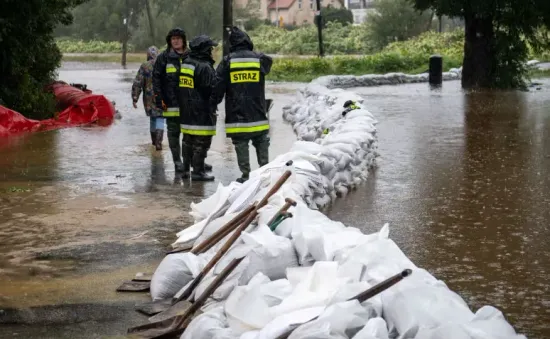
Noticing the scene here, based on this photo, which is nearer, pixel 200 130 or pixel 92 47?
pixel 200 130

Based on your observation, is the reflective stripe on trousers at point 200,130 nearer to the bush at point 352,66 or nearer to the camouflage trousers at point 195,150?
the camouflage trousers at point 195,150

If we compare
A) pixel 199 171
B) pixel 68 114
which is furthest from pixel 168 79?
pixel 68 114

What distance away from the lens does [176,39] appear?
449 inches

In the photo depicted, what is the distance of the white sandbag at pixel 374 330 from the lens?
4.55 meters

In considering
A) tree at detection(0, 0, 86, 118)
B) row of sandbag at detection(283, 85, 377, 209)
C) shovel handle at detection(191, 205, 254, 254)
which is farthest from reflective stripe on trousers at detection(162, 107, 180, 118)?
tree at detection(0, 0, 86, 118)

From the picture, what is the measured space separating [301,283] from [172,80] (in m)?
6.48

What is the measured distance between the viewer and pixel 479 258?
7.57m

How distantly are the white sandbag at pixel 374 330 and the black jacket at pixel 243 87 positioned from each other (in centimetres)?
588

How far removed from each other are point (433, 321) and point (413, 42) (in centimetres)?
4328

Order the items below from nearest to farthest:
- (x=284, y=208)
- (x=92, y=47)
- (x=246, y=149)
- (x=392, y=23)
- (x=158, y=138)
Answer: (x=284, y=208)
(x=246, y=149)
(x=158, y=138)
(x=392, y=23)
(x=92, y=47)

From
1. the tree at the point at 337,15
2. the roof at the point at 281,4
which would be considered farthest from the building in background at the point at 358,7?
the tree at the point at 337,15

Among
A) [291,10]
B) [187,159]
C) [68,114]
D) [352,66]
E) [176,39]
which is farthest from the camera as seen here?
[291,10]

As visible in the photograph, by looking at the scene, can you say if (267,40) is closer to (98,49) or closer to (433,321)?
(98,49)

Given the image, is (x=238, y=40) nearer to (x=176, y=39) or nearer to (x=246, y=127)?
(x=246, y=127)
